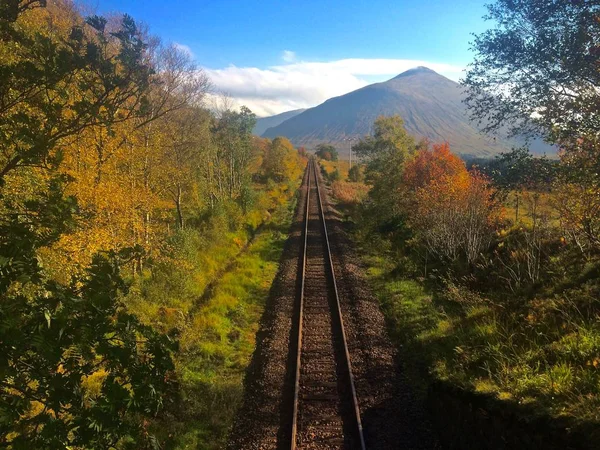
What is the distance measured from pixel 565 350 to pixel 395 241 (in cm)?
1674

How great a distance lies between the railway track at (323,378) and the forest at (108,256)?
171cm

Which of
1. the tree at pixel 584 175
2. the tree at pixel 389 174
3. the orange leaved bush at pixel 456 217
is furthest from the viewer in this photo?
the tree at pixel 389 174

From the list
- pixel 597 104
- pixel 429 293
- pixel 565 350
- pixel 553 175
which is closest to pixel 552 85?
pixel 597 104

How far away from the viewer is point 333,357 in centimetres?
1107

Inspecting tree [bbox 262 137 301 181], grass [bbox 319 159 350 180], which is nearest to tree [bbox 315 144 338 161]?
grass [bbox 319 159 350 180]

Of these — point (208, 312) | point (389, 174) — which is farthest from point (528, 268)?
point (389, 174)

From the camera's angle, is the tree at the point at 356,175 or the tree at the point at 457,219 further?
the tree at the point at 356,175

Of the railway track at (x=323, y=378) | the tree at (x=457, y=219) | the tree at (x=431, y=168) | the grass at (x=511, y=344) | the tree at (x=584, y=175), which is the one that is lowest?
the railway track at (x=323, y=378)

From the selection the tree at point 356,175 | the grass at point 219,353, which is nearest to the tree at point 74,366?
the grass at point 219,353

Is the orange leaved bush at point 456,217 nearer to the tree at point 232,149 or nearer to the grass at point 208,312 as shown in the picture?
the grass at point 208,312

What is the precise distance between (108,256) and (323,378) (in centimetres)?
761

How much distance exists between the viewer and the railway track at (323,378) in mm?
7992

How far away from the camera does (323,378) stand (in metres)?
10.0

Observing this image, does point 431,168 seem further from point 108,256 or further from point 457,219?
point 108,256
